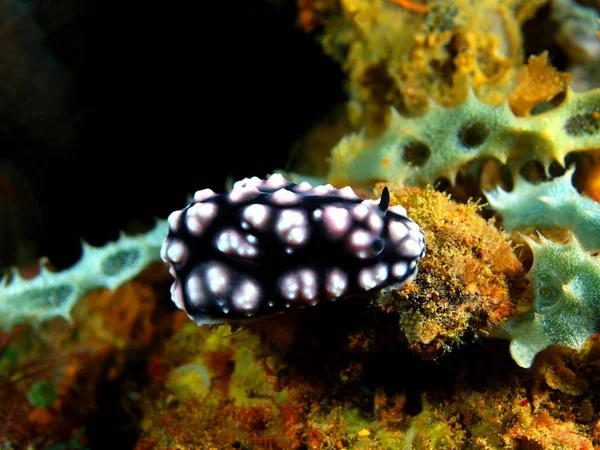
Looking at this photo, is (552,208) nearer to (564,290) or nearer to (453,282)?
(564,290)

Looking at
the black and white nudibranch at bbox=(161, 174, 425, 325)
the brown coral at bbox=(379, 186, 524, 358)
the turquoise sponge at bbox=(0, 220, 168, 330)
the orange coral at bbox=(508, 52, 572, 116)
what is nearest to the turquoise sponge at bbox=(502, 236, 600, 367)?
the brown coral at bbox=(379, 186, 524, 358)

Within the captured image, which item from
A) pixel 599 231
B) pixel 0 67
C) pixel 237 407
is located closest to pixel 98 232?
pixel 0 67

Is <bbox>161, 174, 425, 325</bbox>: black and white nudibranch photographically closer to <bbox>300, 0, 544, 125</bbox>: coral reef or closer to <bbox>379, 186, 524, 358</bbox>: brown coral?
<bbox>379, 186, 524, 358</bbox>: brown coral

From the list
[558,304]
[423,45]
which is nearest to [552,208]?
[558,304]

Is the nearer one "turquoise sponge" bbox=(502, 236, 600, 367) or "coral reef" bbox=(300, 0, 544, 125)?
"turquoise sponge" bbox=(502, 236, 600, 367)

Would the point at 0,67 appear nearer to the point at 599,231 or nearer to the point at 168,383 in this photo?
the point at 168,383

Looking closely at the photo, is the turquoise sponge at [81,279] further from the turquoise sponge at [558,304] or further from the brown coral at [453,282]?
the turquoise sponge at [558,304]
